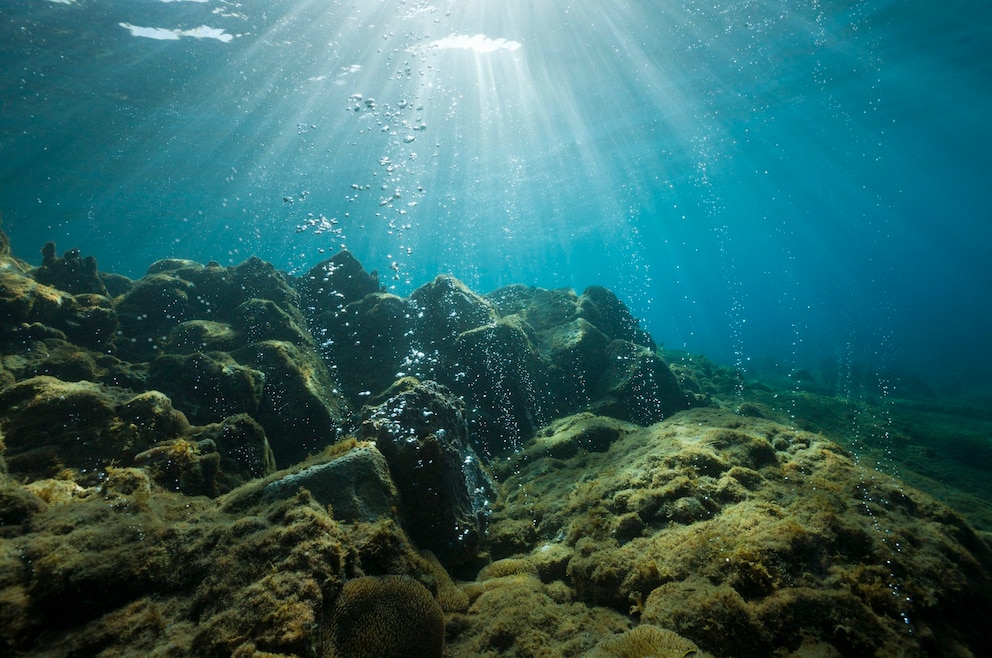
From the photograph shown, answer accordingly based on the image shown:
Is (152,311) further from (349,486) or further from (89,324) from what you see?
(349,486)

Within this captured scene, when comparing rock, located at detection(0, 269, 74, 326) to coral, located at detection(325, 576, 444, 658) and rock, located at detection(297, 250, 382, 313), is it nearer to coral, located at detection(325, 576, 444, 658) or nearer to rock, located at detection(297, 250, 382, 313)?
rock, located at detection(297, 250, 382, 313)

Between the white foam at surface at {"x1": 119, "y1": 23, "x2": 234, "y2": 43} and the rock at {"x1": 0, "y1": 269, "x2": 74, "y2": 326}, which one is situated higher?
the white foam at surface at {"x1": 119, "y1": 23, "x2": 234, "y2": 43}

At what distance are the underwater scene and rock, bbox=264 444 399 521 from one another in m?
0.05

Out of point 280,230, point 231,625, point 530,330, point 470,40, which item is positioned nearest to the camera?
point 231,625

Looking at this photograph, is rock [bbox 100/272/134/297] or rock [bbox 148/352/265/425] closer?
rock [bbox 148/352/265/425]

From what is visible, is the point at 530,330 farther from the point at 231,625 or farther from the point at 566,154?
the point at 566,154

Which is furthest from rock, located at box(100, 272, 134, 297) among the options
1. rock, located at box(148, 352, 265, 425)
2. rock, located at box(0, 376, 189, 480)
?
rock, located at box(0, 376, 189, 480)

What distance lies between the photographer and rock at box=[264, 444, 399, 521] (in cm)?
452

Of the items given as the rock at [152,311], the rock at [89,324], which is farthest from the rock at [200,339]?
the rock at [89,324]

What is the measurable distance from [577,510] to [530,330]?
803cm

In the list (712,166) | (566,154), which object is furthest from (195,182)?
(712,166)

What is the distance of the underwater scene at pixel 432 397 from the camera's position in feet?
11.1

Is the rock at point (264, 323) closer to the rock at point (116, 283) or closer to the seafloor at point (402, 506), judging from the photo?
the seafloor at point (402, 506)

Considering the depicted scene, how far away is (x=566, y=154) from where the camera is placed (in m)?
39.4
